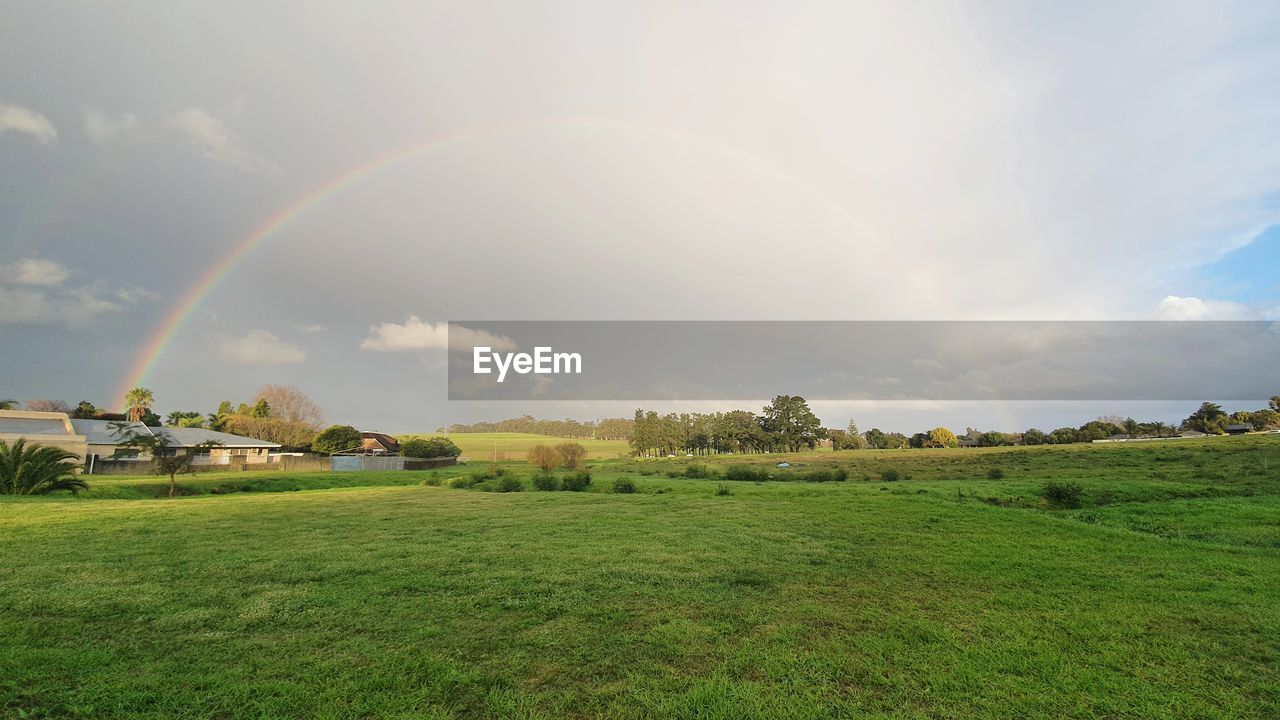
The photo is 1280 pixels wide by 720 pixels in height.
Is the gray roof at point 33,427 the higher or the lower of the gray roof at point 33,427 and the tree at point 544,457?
the higher

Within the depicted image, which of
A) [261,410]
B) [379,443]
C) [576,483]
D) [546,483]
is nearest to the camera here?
[546,483]

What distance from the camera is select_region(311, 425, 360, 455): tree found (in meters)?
63.6

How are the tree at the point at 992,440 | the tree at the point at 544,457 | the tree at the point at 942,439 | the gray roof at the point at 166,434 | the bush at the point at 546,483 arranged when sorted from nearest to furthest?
1. the bush at the point at 546,483
2. the gray roof at the point at 166,434
3. the tree at the point at 544,457
4. the tree at the point at 992,440
5. the tree at the point at 942,439

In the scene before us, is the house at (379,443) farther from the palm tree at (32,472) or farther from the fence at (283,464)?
the palm tree at (32,472)

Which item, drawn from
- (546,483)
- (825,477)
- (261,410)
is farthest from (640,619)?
(261,410)

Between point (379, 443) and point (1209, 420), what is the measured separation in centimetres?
11800

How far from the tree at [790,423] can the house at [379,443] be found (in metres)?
67.0

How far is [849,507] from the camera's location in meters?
17.5

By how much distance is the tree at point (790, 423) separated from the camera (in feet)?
354

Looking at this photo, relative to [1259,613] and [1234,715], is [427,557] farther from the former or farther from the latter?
[1259,613]

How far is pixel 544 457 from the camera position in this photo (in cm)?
4478

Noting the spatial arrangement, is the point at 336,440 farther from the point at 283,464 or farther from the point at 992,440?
the point at 992,440

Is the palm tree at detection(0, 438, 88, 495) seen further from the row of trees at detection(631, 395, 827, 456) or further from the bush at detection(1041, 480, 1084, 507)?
the row of trees at detection(631, 395, 827, 456)

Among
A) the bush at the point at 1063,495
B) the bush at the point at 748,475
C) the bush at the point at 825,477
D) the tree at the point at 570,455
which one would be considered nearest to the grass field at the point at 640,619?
the bush at the point at 1063,495
